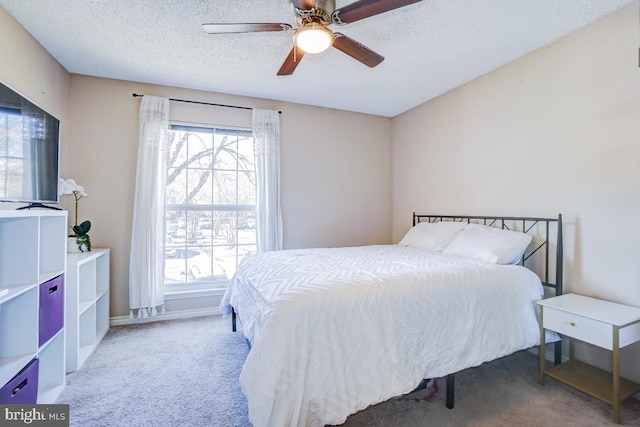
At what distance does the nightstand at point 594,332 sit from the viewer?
1.65 metres

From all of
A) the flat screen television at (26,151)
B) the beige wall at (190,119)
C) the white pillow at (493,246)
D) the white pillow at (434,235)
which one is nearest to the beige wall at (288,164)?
the beige wall at (190,119)

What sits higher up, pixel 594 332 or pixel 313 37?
pixel 313 37

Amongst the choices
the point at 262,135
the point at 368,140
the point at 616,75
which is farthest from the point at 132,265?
the point at 616,75

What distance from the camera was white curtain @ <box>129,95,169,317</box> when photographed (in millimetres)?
3023

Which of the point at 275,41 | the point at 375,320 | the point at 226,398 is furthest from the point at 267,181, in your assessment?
the point at 375,320

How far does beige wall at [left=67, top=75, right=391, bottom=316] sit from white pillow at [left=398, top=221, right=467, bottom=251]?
1.07 m

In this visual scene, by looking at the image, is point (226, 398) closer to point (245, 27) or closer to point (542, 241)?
point (245, 27)

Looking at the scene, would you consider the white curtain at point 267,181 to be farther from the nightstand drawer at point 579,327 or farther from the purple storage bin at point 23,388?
the nightstand drawer at point 579,327

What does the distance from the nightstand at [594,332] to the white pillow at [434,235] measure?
971 mm

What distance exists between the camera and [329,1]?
64.3 inches

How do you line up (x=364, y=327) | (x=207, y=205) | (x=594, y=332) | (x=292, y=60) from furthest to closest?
(x=207, y=205)
(x=292, y=60)
(x=594, y=332)
(x=364, y=327)

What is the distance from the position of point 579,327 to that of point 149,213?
146 inches

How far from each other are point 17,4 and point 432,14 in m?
2.85

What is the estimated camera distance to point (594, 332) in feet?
5.64
